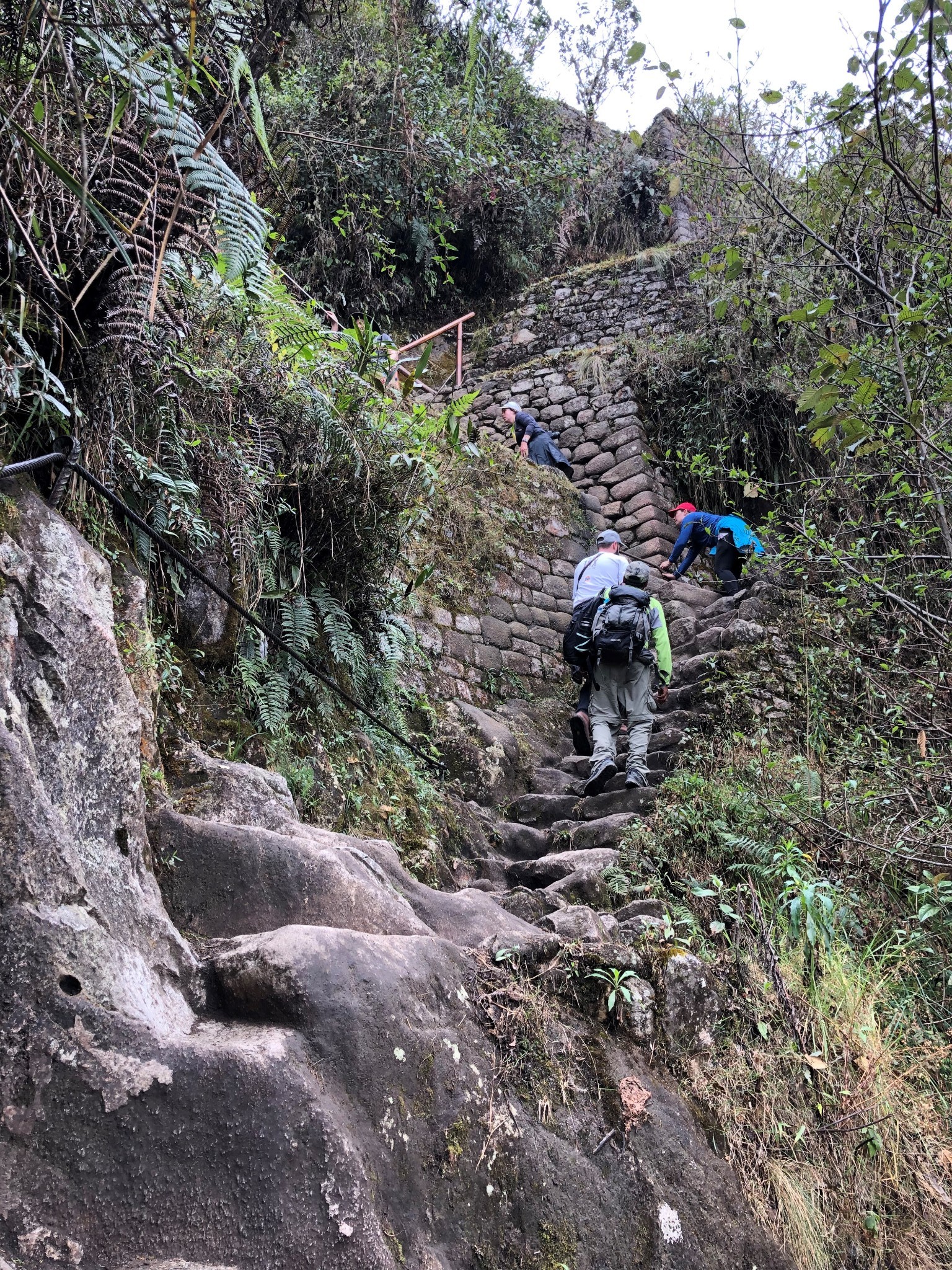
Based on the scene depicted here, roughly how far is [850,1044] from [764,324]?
8.41m

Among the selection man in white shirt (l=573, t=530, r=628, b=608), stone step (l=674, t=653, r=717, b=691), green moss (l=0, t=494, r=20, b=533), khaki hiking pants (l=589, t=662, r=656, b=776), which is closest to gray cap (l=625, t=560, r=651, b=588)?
man in white shirt (l=573, t=530, r=628, b=608)

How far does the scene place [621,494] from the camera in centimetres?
1027

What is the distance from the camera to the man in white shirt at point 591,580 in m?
6.61

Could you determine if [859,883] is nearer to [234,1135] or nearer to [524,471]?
[234,1135]

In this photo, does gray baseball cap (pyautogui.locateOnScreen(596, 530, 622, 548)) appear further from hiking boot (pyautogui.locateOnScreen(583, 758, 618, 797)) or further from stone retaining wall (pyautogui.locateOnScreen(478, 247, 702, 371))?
stone retaining wall (pyautogui.locateOnScreen(478, 247, 702, 371))

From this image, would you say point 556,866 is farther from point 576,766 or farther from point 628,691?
point 576,766

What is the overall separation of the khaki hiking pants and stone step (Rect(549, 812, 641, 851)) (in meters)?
0.60

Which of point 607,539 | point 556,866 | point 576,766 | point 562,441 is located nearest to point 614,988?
point 556,866

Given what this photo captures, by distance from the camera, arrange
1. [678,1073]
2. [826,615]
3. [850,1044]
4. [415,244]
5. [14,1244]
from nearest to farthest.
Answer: [14,1244]
[678,1073]
[850,1044]
[826,615]
[415,244]

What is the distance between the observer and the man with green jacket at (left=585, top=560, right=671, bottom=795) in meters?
5.73

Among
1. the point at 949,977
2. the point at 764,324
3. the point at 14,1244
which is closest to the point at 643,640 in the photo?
the point at 949,977

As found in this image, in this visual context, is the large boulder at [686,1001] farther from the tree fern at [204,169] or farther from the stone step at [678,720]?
the stone step at [678,720]

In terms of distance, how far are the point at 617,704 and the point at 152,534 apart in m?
Answer: 3.63

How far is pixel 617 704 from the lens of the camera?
6078 millimetres
